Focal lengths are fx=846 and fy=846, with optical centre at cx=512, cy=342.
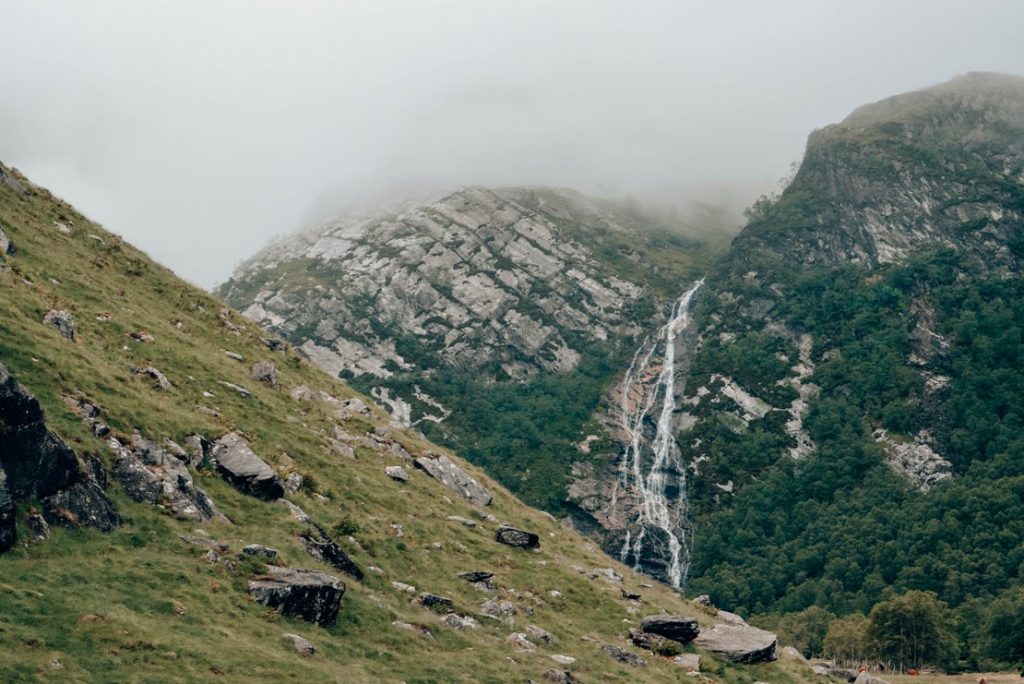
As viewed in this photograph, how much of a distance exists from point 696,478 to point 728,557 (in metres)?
25.3

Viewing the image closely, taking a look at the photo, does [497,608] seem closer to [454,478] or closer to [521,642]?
[521,642]

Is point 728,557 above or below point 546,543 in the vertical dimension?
below

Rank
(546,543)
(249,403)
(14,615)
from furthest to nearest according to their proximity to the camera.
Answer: (546,543), (249,403), (14,615)

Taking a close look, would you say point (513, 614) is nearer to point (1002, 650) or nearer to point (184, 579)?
point (184, 579)

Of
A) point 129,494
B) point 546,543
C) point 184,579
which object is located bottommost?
point 546,543

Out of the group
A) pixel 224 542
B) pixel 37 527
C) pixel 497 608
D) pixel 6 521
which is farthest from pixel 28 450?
pixel 497 608

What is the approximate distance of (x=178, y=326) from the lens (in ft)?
210

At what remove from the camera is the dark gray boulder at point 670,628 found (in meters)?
51.1

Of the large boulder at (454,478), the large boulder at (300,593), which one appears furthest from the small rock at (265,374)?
the large boulder at (300,593)

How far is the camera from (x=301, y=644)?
33.7 m

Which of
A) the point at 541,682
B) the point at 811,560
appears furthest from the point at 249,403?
the point at 811,560

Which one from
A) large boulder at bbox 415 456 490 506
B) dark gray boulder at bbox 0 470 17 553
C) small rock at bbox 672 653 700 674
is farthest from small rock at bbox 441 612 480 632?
large boulder at bbox 415 456 490 506

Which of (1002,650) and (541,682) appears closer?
(541,682)

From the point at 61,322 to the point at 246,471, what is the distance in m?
14.7
